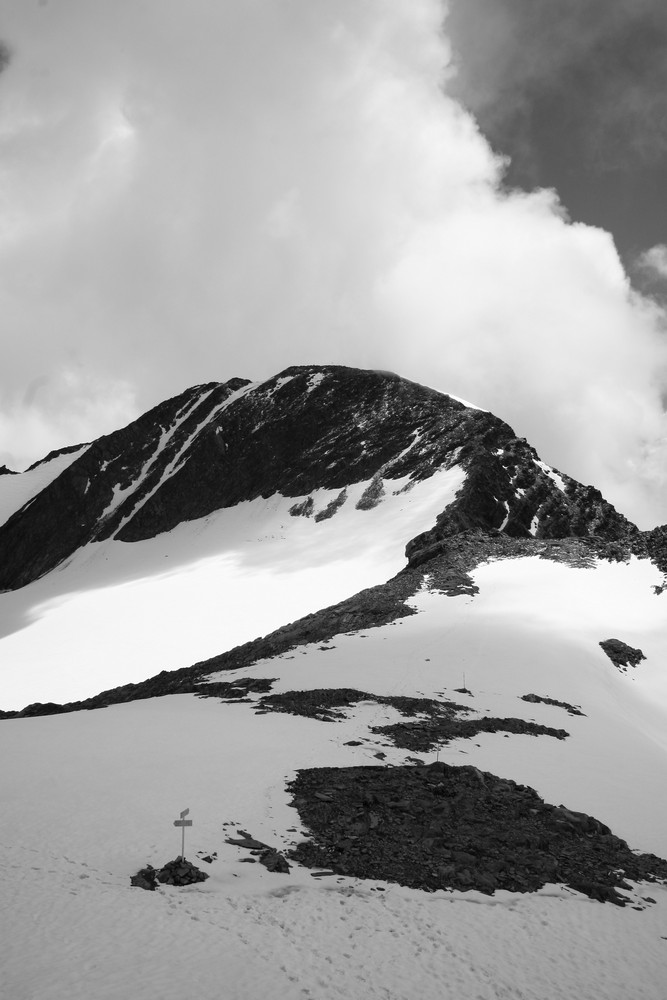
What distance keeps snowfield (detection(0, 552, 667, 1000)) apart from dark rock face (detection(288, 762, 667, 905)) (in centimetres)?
42

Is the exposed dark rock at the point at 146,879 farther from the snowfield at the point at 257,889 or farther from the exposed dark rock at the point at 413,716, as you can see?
the exposed dark rock at the point at 413,716

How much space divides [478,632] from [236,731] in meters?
17.8

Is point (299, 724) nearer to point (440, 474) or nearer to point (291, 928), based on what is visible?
point (291, 928)

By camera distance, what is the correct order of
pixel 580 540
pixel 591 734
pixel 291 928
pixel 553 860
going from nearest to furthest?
pixel 291 928, pixel 553 860, pixel 591 734, pixel 580 540

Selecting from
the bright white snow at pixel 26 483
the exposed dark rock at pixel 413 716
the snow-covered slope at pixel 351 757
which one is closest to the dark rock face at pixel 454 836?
the snow-covered slope at pixel 351 757

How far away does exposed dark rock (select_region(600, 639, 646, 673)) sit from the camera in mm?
29016

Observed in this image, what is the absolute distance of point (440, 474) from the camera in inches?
2653

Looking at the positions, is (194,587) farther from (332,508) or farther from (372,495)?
(372,495)

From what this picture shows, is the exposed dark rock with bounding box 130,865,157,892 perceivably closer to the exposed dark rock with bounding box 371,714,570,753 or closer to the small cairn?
the small cairn

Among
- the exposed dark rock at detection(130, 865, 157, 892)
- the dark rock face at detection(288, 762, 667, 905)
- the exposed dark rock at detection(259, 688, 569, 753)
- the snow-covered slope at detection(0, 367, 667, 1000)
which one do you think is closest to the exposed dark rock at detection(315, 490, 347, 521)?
the snow-covered slope at detection(0, 367, 667, 1000)

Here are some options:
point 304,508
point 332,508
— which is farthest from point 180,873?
point 304,508

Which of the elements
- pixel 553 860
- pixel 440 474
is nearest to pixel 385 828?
pixel 553 860

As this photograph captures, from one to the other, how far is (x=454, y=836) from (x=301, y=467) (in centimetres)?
7147

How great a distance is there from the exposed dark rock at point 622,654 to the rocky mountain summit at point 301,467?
19391mm
